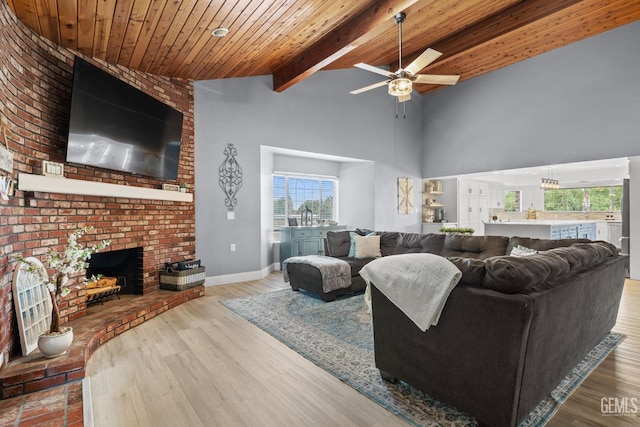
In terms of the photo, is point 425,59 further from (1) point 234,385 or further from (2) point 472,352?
(1) point 234,385

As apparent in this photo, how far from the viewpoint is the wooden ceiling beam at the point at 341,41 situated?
3543 mm

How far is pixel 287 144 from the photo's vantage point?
19.4ft

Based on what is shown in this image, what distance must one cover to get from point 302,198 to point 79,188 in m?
4.62

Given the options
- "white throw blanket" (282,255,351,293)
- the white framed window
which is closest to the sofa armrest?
"white throw blanket" (282,255,351,293)

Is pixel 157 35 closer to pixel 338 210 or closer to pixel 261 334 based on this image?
pixel 261 334

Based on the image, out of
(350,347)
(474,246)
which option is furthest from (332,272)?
(474,246)

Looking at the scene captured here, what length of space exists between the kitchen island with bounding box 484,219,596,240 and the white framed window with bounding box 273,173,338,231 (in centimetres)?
344

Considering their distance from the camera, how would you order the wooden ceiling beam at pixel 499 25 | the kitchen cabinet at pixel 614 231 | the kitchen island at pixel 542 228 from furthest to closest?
the kitchen cabinet at pixel 614 231
the kitchen island at pixel 542 228
the wooden ceiling beam at pixel 499 25

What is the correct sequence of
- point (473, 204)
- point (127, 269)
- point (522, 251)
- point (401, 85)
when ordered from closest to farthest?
point (522, 251)
point (401, 85)
point (127, 269)
point (473, 204)

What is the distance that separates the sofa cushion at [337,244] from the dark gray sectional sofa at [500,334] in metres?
2.75

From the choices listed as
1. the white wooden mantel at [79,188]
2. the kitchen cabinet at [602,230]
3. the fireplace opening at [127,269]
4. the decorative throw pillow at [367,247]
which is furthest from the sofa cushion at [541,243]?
the kitchen cabinet at [602,230]

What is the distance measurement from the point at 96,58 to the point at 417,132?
675 cm

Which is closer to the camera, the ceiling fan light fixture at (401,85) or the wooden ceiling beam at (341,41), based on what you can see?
the wooden ceiling beam at (341,41)

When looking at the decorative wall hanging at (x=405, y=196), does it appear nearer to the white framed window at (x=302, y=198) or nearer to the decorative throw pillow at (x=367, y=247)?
the white framed window at (x=302, y=198)
